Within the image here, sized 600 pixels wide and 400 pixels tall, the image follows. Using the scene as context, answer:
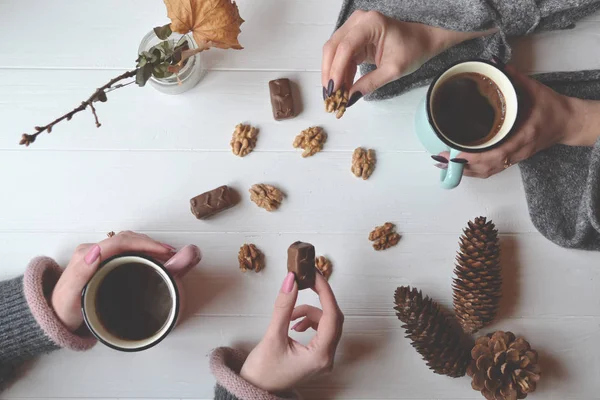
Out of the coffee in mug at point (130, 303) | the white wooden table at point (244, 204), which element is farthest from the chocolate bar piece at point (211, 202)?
the coffee in mug at point (130, 303)

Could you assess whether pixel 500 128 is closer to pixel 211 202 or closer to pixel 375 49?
pixel 375 49

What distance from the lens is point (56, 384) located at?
30.6 inches

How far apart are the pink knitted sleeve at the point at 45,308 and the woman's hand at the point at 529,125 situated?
575 mm

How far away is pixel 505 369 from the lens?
0.75 meters

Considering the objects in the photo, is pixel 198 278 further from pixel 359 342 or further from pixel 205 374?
pixel 359 342

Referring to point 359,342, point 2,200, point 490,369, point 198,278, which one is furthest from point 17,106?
point 490,369

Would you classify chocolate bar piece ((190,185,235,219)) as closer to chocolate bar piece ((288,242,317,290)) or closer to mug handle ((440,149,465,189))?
chocolate bar piece ((288,242,317,290))

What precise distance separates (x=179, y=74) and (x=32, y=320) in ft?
1.32

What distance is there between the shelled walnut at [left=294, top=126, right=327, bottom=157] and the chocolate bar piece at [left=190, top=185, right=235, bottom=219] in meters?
0.13

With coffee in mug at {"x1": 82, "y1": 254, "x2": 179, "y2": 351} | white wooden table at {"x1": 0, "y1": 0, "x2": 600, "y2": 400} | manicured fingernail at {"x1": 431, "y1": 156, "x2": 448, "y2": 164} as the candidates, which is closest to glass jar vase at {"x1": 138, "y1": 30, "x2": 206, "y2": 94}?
white wooden table at {"x1": 0, "y1": 0, "x2": 600, "y2": 400}

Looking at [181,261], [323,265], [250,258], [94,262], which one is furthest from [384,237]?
[94,262]

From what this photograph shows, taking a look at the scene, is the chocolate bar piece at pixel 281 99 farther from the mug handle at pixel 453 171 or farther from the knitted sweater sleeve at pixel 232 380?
the knitted sweater sleeve at pixel 232 380

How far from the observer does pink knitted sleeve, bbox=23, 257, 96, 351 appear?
704 millimetres

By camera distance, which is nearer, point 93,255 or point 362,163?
point 93,255
